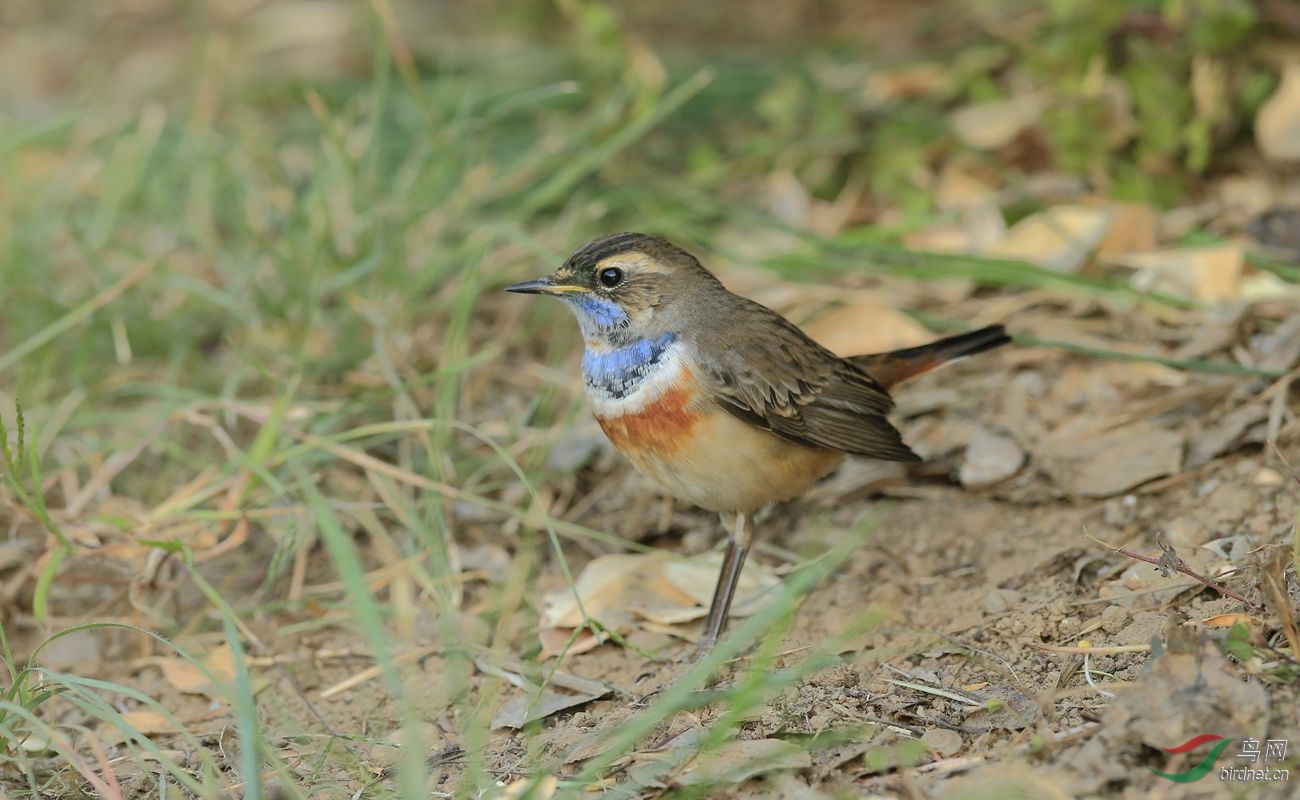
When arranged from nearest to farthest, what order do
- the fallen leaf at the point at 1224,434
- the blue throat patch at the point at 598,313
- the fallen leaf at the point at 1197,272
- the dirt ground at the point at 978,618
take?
the dirt ground at the point at 978,618, the blue throat patch at the point at 598,313, the fallen leaf at the point at 1224,434, the fallen leaf at the point at 1197,272

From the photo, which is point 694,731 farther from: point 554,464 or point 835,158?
point 835,158

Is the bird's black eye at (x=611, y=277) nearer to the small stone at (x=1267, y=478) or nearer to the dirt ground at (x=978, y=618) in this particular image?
the dirt ground at (x=978, y=618)

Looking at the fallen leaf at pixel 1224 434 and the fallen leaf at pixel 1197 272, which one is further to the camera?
the fallen leaf at pixel 1197 272

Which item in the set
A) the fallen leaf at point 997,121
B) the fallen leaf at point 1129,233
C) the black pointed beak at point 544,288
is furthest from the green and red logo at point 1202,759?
the fallen leaf at point 997,121

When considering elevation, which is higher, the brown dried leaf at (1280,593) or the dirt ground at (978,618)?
the brown dried leaf at (1280,593)

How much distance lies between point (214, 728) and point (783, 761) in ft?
6.69

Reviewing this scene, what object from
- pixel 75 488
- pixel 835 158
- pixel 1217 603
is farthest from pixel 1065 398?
pixel 75 488

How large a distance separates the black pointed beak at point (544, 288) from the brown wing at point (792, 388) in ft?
1.78

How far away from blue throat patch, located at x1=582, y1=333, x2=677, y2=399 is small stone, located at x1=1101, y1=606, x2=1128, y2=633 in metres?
1.71

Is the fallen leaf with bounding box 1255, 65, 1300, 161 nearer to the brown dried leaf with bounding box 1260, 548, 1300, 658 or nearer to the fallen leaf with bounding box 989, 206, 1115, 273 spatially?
the fallen leaf with bounding box 989, 206, 1115, 273

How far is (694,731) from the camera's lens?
3797 millimetres

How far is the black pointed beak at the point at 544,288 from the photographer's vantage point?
4.80 meters

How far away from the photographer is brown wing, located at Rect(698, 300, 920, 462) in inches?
186

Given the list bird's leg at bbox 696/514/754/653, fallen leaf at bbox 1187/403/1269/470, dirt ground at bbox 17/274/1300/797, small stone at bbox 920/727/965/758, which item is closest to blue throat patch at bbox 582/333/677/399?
bird's leg at bbox 696/514/754/653
